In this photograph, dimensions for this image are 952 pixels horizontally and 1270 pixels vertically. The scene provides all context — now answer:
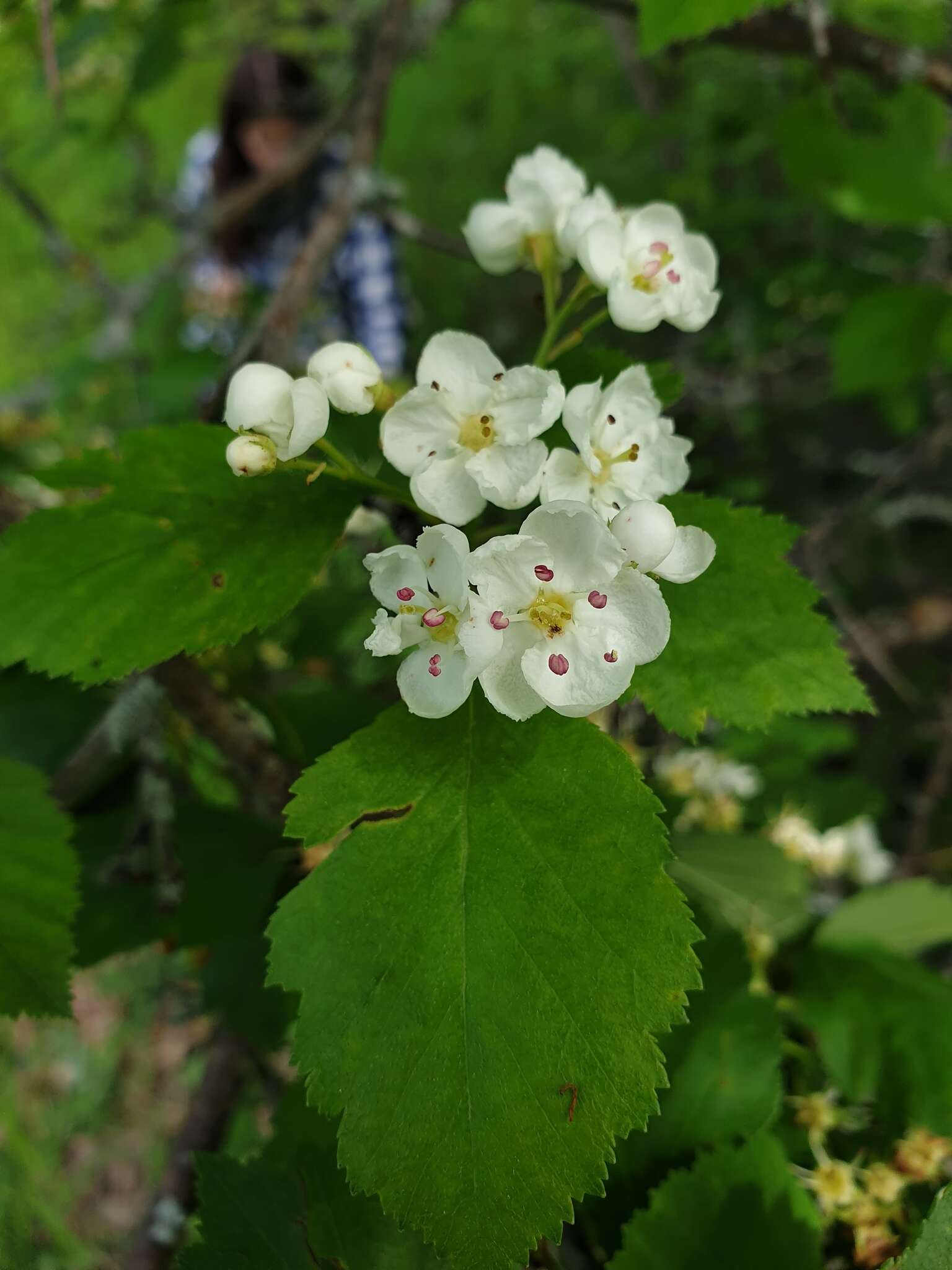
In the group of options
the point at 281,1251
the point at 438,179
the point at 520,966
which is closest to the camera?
the point at 520,966

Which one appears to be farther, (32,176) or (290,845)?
(32,176)

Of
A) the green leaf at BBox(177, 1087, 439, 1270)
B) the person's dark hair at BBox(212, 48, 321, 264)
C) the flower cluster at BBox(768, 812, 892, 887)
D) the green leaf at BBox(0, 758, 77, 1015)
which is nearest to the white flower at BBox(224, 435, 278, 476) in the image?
the green leaf at BBox(0, 758, 77, 1015)

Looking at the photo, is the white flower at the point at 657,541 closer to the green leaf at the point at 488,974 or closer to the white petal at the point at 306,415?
the green leaf at the point at 488,974

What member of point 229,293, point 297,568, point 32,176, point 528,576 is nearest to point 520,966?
point 528,576

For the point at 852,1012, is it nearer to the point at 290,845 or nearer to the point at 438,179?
the point at 290,845

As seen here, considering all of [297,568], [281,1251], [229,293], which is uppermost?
[297,568]

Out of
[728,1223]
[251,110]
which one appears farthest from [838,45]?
[251,110]

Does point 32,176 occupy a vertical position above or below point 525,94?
below

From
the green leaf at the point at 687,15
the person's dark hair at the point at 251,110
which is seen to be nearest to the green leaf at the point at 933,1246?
the green leaf at the point at 687,15

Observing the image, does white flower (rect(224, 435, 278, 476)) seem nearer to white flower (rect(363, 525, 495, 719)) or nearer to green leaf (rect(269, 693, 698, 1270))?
white flower (rect(363, 525, 495, 719))
